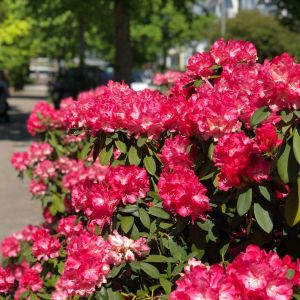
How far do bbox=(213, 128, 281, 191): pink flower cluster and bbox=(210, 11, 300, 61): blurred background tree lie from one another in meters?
32.2

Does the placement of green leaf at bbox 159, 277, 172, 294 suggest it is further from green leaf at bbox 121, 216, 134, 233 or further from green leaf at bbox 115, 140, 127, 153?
green leaf at bbox 115, 140, 127, 153

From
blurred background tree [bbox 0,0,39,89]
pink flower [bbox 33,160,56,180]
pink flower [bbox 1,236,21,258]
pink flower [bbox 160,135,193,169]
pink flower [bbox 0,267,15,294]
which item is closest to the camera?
pink flower [bbox 160,135,193,169]

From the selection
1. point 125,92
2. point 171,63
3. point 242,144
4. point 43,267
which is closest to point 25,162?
point 43,267

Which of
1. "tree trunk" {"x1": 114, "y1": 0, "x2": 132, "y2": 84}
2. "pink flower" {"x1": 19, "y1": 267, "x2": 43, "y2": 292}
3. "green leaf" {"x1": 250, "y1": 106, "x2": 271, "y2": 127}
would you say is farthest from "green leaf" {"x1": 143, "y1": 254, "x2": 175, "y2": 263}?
"tree trunk" {"x1": 114, "y1": 0, "x2": 132, "y2": 84}

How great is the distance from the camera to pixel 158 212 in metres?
2.56

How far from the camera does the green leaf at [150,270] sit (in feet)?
7.98

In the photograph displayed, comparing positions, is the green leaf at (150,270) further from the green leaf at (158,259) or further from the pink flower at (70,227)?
the pink flower at (70,227)

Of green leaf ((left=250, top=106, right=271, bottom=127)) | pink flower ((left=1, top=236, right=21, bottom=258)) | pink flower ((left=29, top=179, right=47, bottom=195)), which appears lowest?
pink flower ((left=1, top=236, right=21, bottom=258))

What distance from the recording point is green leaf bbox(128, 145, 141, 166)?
273 centimetres

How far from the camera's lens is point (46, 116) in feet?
18.8

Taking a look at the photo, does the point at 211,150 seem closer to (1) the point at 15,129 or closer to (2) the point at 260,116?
(2) the point at 260,116

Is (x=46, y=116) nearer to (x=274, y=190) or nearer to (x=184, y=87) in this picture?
(x=184, y=87)

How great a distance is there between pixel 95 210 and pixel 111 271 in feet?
0.92

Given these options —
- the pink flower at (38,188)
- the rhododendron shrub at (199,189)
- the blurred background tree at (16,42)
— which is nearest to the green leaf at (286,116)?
the rhododendron shrub at (199,189)
